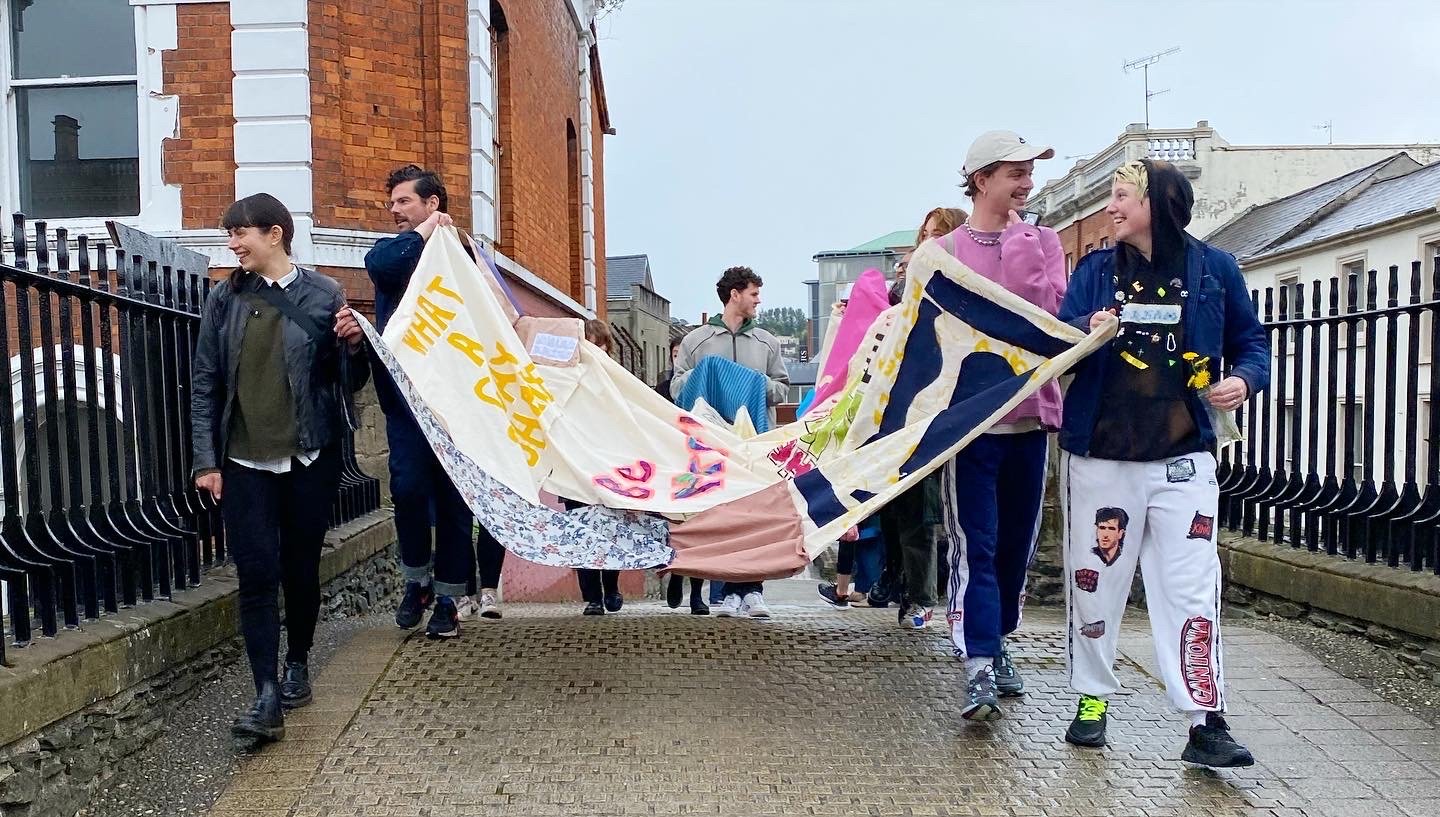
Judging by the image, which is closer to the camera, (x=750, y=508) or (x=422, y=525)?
(x=750, y=508)

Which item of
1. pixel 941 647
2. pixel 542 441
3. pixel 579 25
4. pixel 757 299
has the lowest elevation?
pixel 941 647

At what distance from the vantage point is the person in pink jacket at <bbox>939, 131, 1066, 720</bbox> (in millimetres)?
4180

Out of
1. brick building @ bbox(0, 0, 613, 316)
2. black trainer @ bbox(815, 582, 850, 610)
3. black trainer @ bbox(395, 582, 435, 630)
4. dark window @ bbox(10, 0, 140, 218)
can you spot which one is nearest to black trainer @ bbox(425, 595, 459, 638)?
black trainer @ bbox(395, 582, 435, 630)

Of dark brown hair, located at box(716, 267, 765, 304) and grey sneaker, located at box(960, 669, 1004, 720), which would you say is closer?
grey sneaker, located at box(960, 669, 1004, 720)

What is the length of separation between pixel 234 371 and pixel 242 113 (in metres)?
5.28

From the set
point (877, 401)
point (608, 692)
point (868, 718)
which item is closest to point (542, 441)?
point (608, 692)

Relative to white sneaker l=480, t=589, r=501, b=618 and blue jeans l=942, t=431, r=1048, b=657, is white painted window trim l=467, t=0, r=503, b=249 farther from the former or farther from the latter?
blue jeans l=942, t=431, r=1048, b=657

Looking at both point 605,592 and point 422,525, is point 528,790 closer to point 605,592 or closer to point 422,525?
point 422,525

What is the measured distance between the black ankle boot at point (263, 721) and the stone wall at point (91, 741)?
1.01 ft

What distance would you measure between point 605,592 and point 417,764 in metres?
3.04

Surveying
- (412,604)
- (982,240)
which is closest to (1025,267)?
(982,240)

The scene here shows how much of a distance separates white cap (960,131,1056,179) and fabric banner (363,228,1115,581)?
363 mm

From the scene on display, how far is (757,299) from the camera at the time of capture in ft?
22.5

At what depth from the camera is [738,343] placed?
6746 millimetres
